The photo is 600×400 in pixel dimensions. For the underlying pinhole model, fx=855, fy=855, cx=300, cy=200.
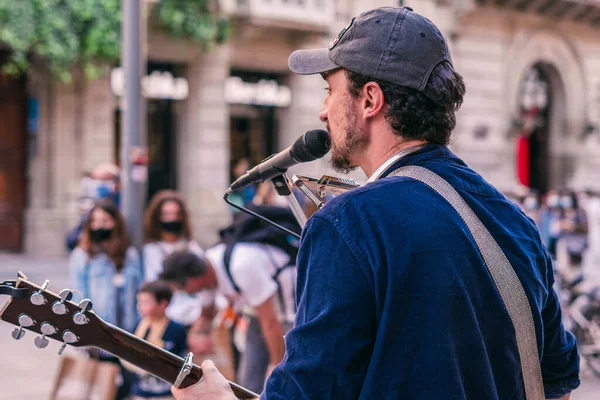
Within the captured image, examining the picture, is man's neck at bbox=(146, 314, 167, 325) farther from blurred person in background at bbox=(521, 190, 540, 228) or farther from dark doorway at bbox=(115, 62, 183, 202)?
dark doorway at bbox=(115, 62, 183, 202)

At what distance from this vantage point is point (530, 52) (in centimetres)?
2162

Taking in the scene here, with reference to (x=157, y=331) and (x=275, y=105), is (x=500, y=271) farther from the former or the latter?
(x=275, y=105)

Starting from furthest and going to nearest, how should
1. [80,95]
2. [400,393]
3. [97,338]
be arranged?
1. [80,95]
2. [97,338]
3. [400,393]

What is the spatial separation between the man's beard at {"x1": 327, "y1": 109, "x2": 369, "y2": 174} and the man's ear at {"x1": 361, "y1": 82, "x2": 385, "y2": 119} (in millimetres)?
35

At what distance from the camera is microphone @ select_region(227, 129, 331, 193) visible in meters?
2.25

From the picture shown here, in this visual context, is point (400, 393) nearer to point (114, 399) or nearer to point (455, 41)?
point (114, 399)

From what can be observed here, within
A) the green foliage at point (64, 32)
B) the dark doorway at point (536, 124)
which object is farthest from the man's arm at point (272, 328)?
the dark doorway at point (536, 124)

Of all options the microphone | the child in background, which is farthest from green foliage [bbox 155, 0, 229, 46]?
the microphone

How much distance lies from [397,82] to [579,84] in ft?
73.7

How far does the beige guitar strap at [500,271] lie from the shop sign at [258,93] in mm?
15500

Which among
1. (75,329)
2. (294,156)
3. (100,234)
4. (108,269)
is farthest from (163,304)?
(75,329)

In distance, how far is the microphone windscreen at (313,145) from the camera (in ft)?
7.37

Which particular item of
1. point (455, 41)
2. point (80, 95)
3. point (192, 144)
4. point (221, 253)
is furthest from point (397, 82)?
point (455, 41)

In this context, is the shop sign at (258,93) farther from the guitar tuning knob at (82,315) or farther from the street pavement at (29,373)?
the guitar tuning knob at (82,315)
